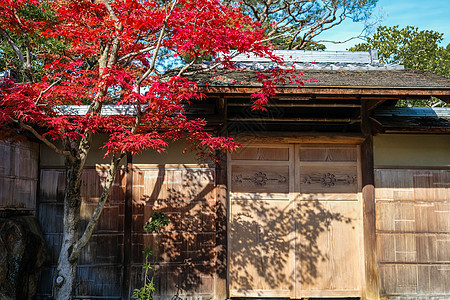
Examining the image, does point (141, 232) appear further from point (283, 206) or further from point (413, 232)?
point (413, 232)

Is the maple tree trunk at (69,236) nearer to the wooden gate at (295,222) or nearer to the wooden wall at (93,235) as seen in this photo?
the wooden wall at (93,235)

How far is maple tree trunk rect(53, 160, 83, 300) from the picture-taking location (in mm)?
5477

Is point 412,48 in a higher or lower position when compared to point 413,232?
higher

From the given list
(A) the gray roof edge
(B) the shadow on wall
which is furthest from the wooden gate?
(A) the gray roof edge

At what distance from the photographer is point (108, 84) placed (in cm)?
505

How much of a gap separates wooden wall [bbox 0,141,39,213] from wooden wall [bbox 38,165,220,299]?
0.75 ft

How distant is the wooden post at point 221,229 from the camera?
6.61 meters

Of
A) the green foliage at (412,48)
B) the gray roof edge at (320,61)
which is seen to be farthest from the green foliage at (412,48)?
the gray roof edge at (320,61)

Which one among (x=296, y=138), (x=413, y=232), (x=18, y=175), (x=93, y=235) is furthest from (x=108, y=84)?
(x=413, y=232)

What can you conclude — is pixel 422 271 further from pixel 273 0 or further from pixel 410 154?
pixel 273 0

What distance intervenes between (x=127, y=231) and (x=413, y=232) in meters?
Answer: 4.67

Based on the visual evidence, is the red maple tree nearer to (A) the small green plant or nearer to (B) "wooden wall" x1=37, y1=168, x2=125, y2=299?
(A) the small green plant

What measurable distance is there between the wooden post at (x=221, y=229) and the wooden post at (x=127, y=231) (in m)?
1.40

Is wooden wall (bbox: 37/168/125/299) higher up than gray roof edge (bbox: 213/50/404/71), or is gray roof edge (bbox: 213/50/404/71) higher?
gray roof edge (bbox: 213/50/404/71)
